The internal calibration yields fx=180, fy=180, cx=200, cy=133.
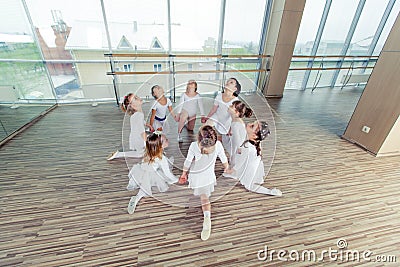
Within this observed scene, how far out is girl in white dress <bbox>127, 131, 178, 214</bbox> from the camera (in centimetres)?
161

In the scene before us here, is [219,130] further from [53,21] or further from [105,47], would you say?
[53,21]

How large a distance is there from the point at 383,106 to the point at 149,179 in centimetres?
320

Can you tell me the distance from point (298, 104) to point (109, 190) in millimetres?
4530

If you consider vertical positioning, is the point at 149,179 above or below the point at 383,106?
below

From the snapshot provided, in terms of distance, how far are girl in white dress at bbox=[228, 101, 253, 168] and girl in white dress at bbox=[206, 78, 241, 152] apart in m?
0.12

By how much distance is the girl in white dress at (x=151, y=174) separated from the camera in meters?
1.61

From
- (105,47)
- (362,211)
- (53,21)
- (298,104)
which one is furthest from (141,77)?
(362,211)

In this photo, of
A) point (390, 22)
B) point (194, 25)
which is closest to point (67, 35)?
point (194, 25)

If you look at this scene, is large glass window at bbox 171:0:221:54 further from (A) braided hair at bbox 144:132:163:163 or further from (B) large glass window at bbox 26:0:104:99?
(A) braided hair at bbox 144:132:163:163

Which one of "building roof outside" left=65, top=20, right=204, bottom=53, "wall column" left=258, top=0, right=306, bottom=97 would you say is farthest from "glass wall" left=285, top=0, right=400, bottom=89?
"building roof outside" left=65, top=20, right=204, bottom=53

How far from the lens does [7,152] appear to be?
7.99 ft

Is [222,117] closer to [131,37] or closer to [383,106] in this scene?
[383,106]

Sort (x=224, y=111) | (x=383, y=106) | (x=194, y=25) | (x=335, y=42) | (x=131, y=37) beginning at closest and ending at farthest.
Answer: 1. (x=224, y=111)
2. (x=383, y=106)
3. (x=131, y=37)
4. (x=194, y=25)
5. (x=335, y=42)

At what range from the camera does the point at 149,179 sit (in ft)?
5.82
